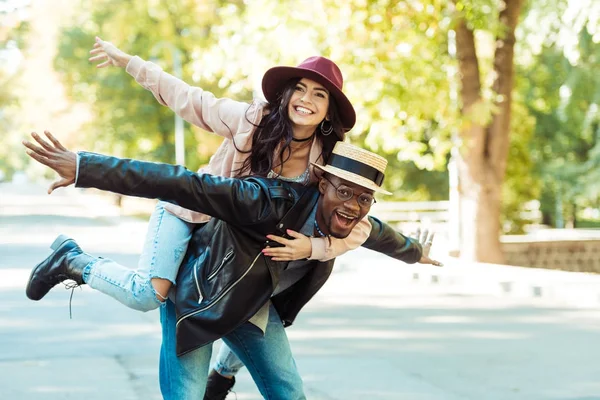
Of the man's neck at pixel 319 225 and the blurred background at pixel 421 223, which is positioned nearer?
the man's neck at pixel 319 225

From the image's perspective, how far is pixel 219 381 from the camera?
16.7ft

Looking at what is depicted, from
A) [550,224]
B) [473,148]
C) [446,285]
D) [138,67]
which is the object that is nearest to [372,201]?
[138,67]

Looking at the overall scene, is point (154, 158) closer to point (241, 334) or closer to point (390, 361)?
point (390, 361)

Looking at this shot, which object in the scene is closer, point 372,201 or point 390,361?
point 372,201

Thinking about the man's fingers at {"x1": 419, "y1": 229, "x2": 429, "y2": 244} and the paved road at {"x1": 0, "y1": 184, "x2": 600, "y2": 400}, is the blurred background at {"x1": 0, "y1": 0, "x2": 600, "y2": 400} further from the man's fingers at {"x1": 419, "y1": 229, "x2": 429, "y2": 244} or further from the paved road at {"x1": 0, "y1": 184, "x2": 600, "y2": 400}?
the man's fingers at {"x1": 419, "y1": 229, "x2": 429, "y2": 244}

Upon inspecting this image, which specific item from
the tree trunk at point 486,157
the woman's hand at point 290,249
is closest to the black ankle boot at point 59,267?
the woman's hand at point 290,249

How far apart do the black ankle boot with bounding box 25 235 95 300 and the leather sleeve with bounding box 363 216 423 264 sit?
1358mm

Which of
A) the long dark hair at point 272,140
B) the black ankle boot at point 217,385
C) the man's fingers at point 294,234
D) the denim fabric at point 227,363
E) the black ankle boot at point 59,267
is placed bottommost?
Answer: the black ankle boot at point 217,385

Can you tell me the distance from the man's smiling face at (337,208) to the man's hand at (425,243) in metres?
1.09

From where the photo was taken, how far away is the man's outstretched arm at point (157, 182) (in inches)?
136

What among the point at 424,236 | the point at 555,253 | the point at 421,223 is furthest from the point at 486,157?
the point at 424,236

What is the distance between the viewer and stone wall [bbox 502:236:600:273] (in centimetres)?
2088

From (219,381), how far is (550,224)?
3409cm

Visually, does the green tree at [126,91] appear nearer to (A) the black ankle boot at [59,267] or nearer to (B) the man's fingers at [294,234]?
(A) the black ankle boot at [59,267]
